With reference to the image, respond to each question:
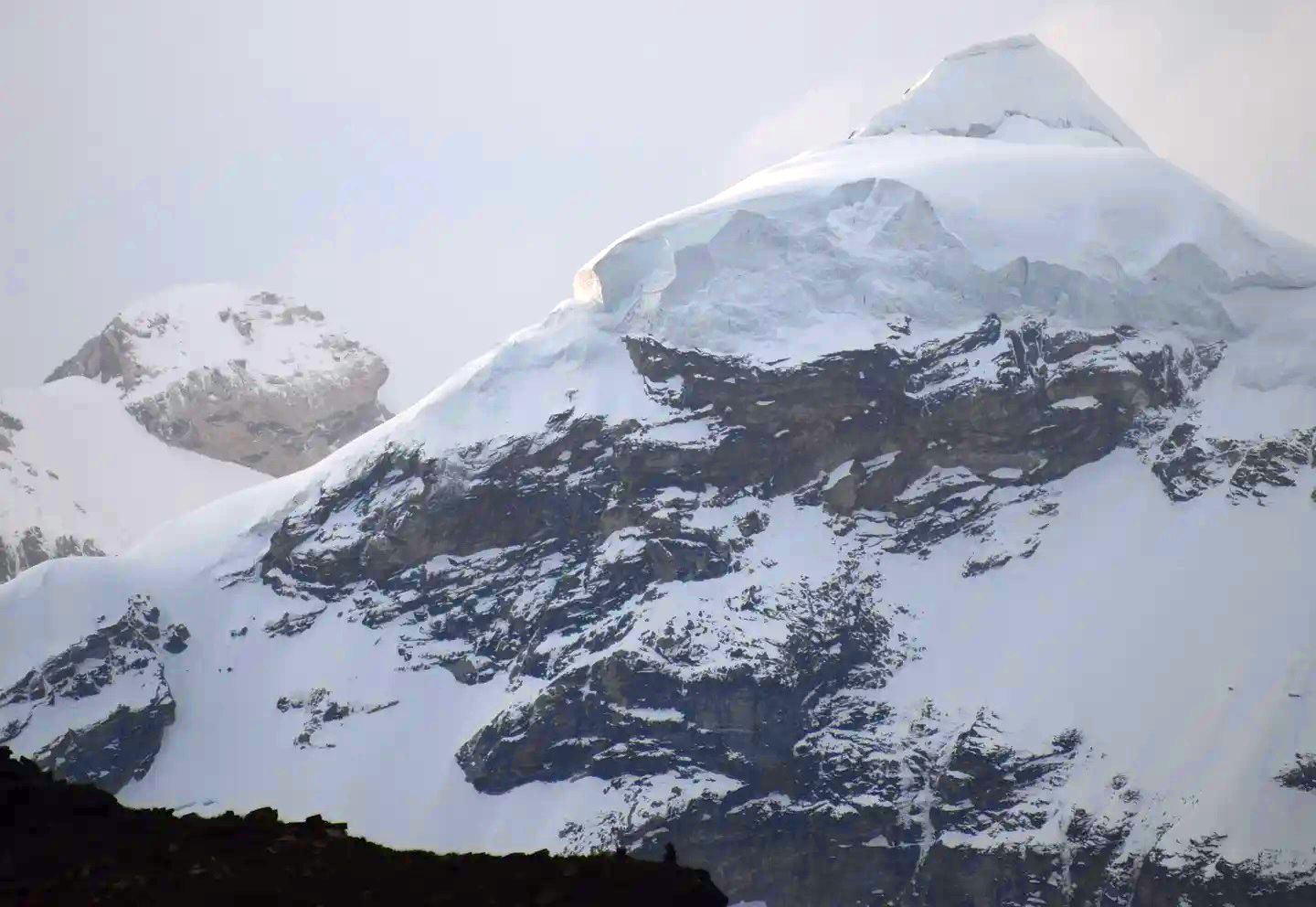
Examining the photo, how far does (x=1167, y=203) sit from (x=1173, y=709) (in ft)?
174

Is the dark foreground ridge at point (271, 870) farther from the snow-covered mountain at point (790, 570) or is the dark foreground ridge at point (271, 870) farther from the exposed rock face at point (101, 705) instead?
the exposed rock face at point (101, 705)

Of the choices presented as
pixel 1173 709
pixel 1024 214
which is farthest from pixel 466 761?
pixel 1024 214

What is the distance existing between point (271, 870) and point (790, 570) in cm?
14368

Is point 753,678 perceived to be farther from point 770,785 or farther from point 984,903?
point 984,903

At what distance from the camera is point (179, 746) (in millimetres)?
183375

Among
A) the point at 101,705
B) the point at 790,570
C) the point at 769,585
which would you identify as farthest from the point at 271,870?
the point at 101,705

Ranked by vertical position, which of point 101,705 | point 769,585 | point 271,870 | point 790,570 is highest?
point 271,870

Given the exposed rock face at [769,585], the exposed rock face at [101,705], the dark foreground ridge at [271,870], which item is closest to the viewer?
the dark foreground ridge at [271,870]

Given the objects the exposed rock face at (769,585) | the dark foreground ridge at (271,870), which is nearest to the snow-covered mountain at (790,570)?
the exposed rock face at (769,585)

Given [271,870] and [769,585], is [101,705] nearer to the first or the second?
[769,585]

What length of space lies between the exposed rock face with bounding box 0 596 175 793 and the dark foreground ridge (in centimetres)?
14190

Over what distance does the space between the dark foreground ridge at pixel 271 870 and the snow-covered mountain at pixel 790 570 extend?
124m

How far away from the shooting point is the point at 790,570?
177 metres

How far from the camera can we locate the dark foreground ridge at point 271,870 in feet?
108
